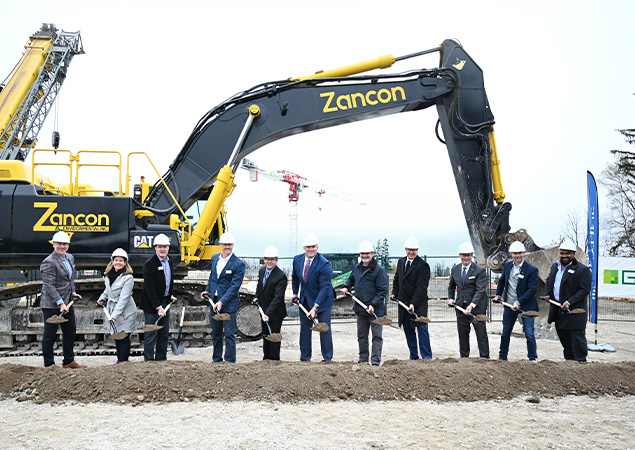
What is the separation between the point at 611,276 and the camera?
15.0 meters

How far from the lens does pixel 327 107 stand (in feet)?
29.8

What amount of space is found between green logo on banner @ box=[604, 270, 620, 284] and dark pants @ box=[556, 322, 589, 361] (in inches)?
363

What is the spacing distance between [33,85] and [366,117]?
14.0 m

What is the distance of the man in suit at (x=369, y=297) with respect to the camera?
7133mm

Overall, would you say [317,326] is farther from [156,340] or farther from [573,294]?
[573,294]

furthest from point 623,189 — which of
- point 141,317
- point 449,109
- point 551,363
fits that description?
point 141,317

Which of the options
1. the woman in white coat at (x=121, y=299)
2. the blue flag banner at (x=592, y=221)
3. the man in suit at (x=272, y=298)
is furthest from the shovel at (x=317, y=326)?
the blue flag banner at (x=592, y=221)

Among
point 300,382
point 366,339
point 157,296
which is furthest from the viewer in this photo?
point 366,339

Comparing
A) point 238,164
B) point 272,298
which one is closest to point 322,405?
point 272,298

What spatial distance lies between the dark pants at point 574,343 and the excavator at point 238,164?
1.96 metres

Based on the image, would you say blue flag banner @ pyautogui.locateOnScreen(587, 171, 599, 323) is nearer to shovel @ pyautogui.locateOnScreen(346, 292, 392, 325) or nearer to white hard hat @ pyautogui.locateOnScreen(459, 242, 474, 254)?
white hard hat @ pyautogui.locateOnScreen(459, 242, 474, 254)

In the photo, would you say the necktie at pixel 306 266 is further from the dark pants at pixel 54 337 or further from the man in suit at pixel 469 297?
the dark pants at pixel 54 337

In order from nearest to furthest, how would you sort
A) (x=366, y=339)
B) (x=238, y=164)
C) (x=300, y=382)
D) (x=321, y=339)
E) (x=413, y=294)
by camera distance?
1. (x=300, y=382)
2. (x=321, y=339)
3. (x=366, y=339)
4. (x=413, y=294)
5. (x=238, y=164)

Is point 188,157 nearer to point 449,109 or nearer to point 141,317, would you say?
point 141,317
